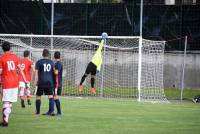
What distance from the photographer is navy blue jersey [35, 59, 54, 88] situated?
2095 cm

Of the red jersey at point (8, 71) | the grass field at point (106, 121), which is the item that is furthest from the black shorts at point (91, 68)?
the red jersey at point (8, 71)

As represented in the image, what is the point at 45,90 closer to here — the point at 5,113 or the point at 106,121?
the point at 106,121

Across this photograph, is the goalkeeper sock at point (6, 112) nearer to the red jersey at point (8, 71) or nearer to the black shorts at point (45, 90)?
the red jersey at point (8, 71)

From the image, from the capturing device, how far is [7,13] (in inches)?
1598

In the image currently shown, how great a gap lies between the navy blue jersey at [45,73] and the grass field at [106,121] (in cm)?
107

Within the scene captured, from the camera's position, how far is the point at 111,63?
1407 inches

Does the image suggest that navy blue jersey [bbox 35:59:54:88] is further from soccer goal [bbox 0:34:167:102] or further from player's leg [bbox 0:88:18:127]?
soccer goal [bbox 0:34:167:102]

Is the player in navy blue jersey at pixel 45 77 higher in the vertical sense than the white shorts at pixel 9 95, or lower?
higher

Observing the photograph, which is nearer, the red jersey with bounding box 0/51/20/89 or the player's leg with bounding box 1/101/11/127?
the player's leg with bounding box 1/101/11/127

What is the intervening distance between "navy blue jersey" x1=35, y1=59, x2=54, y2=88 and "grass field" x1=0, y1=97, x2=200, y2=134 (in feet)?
3.51


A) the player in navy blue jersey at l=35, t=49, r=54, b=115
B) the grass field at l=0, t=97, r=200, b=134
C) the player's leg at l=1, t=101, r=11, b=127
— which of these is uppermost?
the player in navy blue jersey at l=35, t=49, r=54, b=115

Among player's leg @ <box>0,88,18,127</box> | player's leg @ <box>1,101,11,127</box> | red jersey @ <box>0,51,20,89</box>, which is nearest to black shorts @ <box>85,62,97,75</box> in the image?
red jersey @ <box>0,51,20,89</box>

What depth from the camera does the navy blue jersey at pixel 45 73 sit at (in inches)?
825

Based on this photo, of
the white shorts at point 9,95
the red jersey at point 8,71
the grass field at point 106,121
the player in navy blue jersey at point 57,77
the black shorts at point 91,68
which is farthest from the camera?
the black shorts at point 91,68
